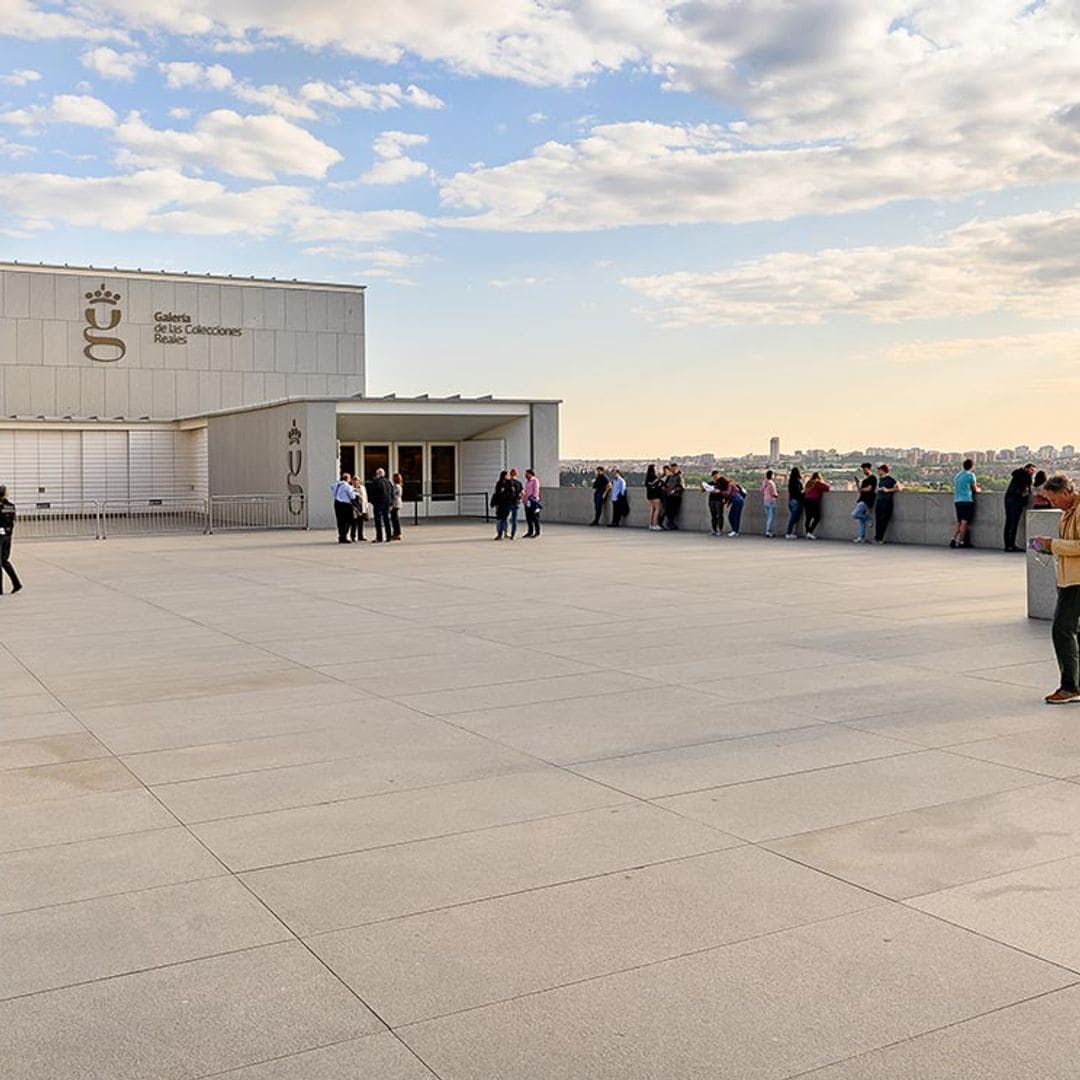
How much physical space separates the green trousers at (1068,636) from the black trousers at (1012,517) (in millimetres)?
13898

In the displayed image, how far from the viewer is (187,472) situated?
141 ft

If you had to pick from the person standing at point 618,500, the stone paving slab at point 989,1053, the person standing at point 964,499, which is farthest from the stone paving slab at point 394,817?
the person standing at point 618,500

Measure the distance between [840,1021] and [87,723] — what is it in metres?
6.08

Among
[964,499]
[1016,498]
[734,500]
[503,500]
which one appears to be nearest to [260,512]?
[503,500]

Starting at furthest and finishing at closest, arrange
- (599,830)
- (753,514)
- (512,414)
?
1. (512,414)
2. (753,514)
3. (599,830)

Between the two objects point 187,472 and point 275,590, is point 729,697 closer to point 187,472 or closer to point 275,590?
point 275,590

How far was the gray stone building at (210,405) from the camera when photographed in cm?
3481

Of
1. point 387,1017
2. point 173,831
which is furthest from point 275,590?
point 387,1017

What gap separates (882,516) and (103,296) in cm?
3215

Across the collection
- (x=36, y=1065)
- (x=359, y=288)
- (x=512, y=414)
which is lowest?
(x=36, y=1065)

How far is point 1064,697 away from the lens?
8.78 meters

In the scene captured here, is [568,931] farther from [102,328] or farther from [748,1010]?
[102,328]

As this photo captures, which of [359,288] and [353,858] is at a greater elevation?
[359,288]

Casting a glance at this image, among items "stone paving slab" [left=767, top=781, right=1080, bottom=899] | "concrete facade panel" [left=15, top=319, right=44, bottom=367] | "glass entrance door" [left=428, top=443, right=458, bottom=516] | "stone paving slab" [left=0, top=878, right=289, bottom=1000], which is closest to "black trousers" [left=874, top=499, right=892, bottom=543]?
"glass entrance door" [left=428, top=443, right=458, bottom=516]
